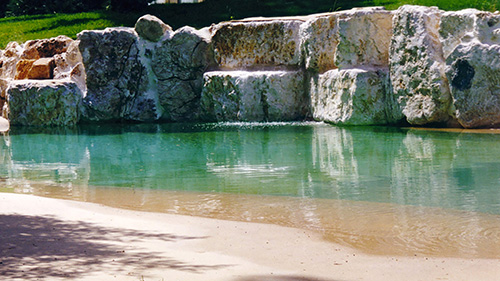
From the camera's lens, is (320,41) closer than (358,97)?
No

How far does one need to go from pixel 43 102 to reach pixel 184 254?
12.8m

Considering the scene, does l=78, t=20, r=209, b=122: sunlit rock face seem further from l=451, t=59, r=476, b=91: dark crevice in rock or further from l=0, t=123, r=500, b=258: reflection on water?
l=451, t=59, r=476, b=91: dark crevice in rock

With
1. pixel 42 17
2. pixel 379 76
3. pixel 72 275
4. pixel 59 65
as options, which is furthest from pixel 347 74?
pixel 42 17

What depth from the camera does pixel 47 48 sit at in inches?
714

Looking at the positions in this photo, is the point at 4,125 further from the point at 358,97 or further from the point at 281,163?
the point at 281,163

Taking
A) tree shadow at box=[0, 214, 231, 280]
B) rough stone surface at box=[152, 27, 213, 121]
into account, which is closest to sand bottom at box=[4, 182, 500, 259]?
tree shadow at box=[0, 214, 231, 280]

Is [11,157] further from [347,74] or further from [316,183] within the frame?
[347,74]

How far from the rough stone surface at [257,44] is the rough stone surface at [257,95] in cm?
39

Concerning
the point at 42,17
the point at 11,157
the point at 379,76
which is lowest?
the point at 11,157

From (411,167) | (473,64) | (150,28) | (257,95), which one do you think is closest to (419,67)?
(473,64)

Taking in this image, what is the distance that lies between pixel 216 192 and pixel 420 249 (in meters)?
3.17

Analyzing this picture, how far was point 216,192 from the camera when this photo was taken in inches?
305

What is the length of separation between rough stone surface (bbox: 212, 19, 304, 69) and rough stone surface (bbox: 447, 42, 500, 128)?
3.91 m

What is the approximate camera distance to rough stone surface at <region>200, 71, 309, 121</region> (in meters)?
15.3
